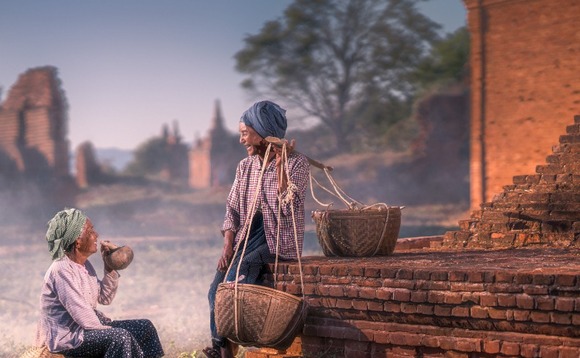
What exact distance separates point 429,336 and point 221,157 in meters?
21.3

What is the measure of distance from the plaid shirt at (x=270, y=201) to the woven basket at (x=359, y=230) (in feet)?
1.59

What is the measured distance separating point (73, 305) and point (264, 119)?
55.8 inches

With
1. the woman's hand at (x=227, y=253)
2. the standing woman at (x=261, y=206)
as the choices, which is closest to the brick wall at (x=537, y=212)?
the standing woman at (x=261, y=206)

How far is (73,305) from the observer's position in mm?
3893

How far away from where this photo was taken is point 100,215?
21.6 meters

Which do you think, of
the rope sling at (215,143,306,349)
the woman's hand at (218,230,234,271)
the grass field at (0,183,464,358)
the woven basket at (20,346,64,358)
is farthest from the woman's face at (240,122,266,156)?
the grass field at (0,183,464,358)

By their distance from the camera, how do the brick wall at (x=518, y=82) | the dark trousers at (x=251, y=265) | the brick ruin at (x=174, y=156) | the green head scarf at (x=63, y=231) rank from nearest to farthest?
the green head scarf at (x=63, y=231) → the dark trousers at (x=251, y=265) → the brick wall at (x=518, y=82) → the brick ruin at (x=174, y=156)

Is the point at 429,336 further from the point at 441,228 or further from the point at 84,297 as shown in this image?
the point at 441,228

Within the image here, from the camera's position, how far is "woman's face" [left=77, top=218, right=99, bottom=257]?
4.05 m

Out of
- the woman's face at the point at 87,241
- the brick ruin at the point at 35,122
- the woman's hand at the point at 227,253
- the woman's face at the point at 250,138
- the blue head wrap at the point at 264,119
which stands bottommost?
the woman's hand at the point at 227,253

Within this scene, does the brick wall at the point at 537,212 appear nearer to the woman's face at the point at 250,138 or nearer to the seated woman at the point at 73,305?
the woman's face at the point at 250,138

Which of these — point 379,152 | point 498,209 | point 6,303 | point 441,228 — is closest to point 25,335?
point 6,303

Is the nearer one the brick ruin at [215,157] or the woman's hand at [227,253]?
the woman's hand at [227,253]

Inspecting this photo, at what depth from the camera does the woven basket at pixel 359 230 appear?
5.16 m
